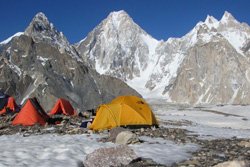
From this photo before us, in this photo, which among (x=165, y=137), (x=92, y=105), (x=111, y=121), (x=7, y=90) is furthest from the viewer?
(x=92, y=105)

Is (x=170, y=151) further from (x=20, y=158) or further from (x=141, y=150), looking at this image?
(x=20, y=158)

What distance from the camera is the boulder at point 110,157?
13852 mm

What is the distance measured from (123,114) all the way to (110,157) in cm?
1219

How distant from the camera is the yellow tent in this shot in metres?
25.5

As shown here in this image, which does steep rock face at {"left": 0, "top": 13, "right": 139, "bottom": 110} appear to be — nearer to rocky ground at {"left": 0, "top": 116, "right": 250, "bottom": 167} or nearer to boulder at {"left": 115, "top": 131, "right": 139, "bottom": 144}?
rocky ground at {"left": 0, "top": 116, "right": 250, "bottom": 167}

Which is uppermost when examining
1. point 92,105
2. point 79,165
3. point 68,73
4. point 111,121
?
point 68,73

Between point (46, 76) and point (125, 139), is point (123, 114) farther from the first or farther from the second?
point (46, 76)

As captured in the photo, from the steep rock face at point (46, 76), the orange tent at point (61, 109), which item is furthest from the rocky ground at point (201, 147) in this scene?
the steep rock face at point (46, 76)

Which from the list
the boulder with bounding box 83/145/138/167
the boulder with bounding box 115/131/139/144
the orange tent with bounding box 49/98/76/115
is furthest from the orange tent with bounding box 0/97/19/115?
the boulder with bounding box 83/145/138/167

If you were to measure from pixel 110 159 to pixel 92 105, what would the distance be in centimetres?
11431

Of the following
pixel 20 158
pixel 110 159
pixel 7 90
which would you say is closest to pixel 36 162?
pixel 20 158

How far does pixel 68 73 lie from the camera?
142500 millimetres

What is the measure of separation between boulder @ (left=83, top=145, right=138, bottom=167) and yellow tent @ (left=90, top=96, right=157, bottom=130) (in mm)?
10670

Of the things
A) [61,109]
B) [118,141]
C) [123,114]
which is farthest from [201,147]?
[61,109]
